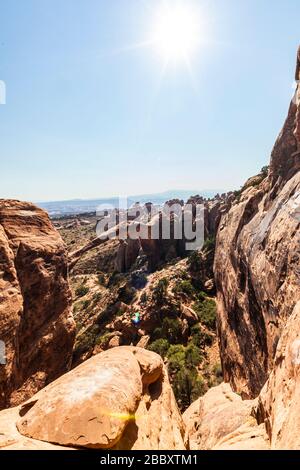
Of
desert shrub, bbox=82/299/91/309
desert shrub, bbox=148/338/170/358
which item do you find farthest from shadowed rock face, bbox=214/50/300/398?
Result: desert shrub, bbox=82/299/91/309

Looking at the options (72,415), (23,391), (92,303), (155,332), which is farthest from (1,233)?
(92,303)

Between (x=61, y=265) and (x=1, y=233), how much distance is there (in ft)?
15.1

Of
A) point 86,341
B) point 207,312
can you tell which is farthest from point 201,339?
point 86,341

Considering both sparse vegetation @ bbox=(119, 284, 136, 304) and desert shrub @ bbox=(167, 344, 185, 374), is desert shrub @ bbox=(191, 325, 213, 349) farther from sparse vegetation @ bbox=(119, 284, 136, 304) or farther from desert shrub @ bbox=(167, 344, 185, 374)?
sparse vegetation @ bbox=(119, 284, 136, 304)

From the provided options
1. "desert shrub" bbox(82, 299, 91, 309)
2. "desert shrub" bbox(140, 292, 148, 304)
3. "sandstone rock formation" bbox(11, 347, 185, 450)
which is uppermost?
"sandstone rock formation" bbox(11, 347, 185, 450)

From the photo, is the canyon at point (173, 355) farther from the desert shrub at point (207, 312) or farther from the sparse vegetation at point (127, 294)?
the sparse vegetation at point (127, 294)

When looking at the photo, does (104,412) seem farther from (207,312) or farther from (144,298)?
(144,298)

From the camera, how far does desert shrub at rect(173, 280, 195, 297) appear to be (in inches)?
1945

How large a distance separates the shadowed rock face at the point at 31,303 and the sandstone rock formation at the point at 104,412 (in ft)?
17.1

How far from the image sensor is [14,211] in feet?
55.4

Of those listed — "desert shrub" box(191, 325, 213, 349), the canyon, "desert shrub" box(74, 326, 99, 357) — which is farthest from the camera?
"desert shrub" box(74, 326, 99, 357)

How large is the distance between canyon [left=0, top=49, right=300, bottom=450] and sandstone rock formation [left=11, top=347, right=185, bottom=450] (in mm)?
28
